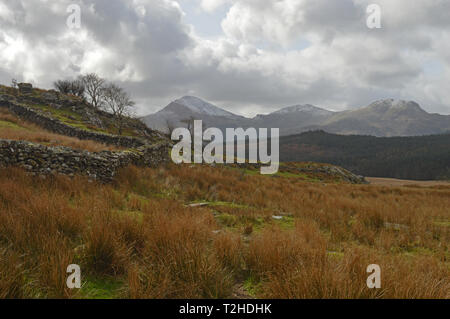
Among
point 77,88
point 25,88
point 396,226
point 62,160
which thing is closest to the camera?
point 396,226

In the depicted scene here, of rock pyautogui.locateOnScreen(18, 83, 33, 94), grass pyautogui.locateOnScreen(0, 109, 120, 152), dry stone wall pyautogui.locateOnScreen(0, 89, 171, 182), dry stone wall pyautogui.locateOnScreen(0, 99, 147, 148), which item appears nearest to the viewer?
dry stone wall pyautogui.locateOnScreen(0, 89, 171, 182)

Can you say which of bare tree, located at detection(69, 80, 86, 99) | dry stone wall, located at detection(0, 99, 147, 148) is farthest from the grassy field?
bare tree, located at detection(69, 80, 86, 99)

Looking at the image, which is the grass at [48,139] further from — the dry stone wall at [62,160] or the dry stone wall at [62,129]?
the dry stone wall at [62,129]

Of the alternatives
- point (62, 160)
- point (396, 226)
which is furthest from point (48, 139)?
point (396, 226)

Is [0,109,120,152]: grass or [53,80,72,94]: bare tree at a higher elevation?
[53,80,72,94]: bare tree

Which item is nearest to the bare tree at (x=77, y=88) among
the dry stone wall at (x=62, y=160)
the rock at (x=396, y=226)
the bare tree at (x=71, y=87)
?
the bare tree at (x=71, y=87)

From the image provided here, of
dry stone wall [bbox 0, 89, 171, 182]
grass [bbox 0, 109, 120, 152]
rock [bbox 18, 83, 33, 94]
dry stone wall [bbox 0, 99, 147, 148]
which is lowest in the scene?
dry stone wall [bbox 0, 89, 171, 182]

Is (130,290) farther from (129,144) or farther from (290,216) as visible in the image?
(129,144)

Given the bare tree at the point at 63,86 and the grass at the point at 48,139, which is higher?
the bare tree at the point at 63,86

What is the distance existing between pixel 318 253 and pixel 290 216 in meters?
5.00

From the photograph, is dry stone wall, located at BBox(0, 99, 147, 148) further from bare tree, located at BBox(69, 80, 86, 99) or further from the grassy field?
bare tree, located at BBox(69, 80, 86, 99)

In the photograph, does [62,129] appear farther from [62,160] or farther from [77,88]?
[77,88]
